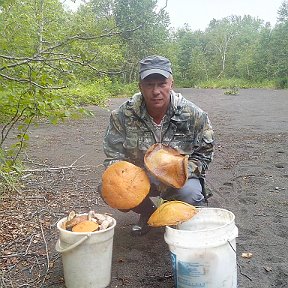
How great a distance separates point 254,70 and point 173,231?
40.4 meters

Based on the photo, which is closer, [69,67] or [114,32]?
[114,32]

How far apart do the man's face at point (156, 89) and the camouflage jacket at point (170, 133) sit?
0.14 metres

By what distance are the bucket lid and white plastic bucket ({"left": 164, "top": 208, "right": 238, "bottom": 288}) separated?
2.4 inches

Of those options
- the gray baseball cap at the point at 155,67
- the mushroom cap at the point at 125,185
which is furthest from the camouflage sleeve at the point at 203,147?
the mushroom cap at the point at 125,185

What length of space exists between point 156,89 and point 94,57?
57 cm

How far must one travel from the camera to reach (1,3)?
9.45 ft

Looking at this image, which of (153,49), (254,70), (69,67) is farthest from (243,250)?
(254,70)

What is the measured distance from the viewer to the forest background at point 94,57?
9.95 feet

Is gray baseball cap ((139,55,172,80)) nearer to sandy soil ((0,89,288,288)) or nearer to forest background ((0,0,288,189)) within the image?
forest background ((0,0,288,189))

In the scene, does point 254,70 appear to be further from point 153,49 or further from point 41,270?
point 41,270

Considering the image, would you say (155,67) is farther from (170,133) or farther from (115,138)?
(115,138)

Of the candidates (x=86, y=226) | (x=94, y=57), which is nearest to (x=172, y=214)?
(x=86, y=226)

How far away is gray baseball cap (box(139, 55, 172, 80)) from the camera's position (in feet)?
8.91

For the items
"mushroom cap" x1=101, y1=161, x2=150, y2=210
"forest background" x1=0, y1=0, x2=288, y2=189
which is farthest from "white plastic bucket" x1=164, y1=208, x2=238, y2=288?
"forest background" x1=0, y1=0, x2=288, y2=189
